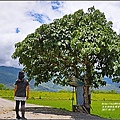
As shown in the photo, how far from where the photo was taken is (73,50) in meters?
19.0

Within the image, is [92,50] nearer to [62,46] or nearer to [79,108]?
[62,46]

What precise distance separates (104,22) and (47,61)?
16.5ft

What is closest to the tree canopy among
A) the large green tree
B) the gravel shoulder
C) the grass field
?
the large green tree

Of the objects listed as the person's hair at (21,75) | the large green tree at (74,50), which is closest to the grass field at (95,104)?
the large green tree at (74,50)

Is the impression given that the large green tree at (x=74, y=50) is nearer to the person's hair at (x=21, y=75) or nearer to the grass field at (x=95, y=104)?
the grass field at (x=95, y=104)

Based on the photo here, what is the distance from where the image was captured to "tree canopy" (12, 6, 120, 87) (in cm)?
1783

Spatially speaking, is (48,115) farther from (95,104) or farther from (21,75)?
(95,104)

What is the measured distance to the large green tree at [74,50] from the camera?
1784 centimetres

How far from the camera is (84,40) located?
57.6ft

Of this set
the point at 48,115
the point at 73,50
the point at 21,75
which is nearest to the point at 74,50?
the point at 73,50

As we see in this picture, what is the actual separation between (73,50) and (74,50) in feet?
1.65

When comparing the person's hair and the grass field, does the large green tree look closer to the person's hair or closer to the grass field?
the grass field

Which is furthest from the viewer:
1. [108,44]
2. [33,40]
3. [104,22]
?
[104,22]

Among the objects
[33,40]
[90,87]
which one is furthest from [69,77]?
[33,40]
